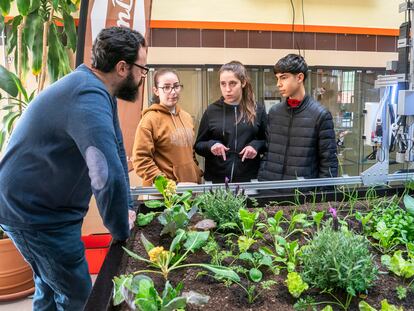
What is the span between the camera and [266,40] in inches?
168

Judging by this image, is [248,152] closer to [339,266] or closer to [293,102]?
[293,102]

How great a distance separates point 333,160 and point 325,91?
2.38m

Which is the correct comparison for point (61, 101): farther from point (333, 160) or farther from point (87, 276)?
point (333, 160)

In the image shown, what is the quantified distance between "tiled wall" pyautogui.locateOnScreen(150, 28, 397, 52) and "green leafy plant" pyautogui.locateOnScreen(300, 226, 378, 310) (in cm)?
335

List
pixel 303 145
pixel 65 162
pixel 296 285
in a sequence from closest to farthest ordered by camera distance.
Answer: pixel 296 285, pixel 65 162, pixel 303 145

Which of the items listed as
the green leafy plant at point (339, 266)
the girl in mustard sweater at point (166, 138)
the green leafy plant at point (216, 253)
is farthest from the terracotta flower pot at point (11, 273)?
the green leafy plant at point (339, 266)

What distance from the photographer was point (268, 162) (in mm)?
2203

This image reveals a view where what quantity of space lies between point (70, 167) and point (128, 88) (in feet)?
1.24

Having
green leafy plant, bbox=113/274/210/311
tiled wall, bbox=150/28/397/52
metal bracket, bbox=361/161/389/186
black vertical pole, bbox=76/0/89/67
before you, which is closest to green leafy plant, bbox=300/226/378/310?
green leafy plant, bbox=113/274/210/311

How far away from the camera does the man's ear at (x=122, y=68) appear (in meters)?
1.42

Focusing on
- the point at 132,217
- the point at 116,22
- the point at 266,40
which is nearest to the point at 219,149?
the point at 132,217

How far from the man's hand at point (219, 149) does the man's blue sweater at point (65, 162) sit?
89 cm

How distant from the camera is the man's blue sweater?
1.17 metres

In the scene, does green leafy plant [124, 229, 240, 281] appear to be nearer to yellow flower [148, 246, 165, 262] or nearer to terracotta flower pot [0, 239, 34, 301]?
yellow flower [148, 246, 165, 262]
